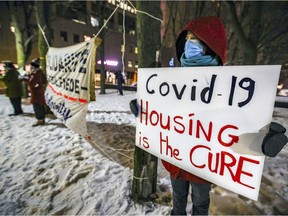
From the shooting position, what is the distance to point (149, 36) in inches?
82.7

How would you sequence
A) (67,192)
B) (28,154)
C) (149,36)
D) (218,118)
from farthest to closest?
(28,154)
(67,192)
(149,36)
(218,118)

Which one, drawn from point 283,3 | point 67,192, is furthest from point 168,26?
point 67,192

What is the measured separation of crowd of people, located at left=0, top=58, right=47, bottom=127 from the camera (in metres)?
4.90

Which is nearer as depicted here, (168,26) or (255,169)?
(255,169)

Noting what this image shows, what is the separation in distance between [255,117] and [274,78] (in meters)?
0.25

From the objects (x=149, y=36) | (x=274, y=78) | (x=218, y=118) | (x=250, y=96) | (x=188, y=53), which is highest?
(x=149, y=36)

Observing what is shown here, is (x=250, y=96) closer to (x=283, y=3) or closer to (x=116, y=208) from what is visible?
(x=116, y=208)

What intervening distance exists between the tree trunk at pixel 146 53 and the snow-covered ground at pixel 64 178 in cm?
24

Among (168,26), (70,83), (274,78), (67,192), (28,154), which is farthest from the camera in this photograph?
(168,26)

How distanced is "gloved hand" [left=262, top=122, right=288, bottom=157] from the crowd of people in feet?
16.8

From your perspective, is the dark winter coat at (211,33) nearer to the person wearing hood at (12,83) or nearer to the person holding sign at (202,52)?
the person holding sign at (202,52)

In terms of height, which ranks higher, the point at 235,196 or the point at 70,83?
the point at 70,83

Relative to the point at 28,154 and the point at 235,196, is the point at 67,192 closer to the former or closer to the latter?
the point at 28,154

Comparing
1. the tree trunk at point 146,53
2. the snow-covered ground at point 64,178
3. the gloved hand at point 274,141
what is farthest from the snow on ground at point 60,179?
the gloved hand at point 274,141
